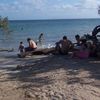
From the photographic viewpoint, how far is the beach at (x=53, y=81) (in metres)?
9.23

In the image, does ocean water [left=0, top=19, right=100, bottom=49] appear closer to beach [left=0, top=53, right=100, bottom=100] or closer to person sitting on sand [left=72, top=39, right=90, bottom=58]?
person sitting on sand [left=72, top=39, right=90, bottom=58]

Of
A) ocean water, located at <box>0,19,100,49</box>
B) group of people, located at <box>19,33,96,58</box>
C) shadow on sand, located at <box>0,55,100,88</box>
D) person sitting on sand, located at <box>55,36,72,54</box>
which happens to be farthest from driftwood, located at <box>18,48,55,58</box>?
ocean water, located at <box>0,19,100,49</box>

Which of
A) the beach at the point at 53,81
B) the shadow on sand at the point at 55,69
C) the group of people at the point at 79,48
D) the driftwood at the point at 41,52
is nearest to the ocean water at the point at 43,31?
the driftwood at the point at 41,52

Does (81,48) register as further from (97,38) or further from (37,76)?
(37,76)

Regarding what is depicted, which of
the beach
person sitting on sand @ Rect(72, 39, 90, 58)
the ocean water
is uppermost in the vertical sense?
person sitting on sand @ Rect(72, 39, 90, 58)

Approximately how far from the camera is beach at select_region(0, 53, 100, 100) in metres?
9.23

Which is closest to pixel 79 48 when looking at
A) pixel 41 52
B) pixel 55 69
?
pixel 41 52

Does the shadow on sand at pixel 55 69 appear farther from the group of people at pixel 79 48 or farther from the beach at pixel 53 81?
the group of people at pixel 79 48

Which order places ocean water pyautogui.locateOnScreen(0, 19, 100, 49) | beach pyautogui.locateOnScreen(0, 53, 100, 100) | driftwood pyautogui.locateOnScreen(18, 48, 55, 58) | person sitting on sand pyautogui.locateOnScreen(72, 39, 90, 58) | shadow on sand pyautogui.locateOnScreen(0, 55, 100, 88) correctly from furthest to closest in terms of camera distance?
ocean water pyautogui.locateOnScreen(0, 19, 100, 49) → driftwood pyautogui.locateOnScreen(18, 48, 55, 58) → person sitting on sand pyautogui.locateOnScreen(72, 39, 90, 58) → shadow on sand pyautogui.locateOnScreen(0, 55, 100, 88) → beach pyautogui.locateOnScreen(0, 53, 100, 100)

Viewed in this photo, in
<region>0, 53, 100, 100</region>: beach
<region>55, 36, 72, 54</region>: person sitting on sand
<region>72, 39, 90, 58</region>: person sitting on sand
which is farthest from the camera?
<region>55, 36, 72, 54</region>: person sitting on sand

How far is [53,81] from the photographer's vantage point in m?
10.5

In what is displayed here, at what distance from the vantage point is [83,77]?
10961 millimetres

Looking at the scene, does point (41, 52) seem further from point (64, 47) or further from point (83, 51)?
point (83, 51)

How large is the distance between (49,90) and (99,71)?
9.29 ft
